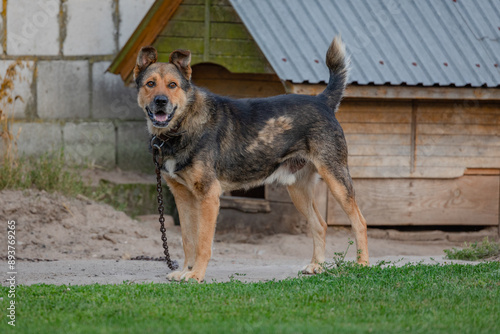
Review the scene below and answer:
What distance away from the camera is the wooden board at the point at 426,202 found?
9742 millimetres

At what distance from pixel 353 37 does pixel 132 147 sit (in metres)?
3.84

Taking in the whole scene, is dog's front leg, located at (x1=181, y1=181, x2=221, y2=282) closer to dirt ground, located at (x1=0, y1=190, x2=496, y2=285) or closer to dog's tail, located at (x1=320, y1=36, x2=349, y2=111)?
dirt ground, located at (x1=0, y1=190, x2=496, y2=285)

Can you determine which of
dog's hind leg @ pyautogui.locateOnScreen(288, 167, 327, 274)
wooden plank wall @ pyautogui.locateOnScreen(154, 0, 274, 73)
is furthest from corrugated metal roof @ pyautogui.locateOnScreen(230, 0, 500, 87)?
dog's hind leg @ pyautogui.locateOnScreen(288, 167, 327, 274)

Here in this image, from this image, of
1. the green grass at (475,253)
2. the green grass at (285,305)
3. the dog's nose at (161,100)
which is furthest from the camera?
the green grass at (475,253)

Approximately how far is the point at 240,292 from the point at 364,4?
18.9 feet

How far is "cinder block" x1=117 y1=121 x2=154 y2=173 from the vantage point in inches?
432

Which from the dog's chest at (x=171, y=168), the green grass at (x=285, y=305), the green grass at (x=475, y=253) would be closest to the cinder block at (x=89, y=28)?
the dog's chest at (x=171, y=168)

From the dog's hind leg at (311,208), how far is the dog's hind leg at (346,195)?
34cm

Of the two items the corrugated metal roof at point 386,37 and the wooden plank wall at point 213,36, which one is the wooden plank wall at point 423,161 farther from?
the wooden plank wall at point 213,36

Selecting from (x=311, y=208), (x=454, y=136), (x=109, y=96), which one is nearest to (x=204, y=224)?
(x=311, y=208)

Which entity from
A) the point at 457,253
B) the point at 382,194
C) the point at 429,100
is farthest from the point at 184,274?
the point at 429,100

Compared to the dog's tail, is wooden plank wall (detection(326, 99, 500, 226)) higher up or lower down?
lower down

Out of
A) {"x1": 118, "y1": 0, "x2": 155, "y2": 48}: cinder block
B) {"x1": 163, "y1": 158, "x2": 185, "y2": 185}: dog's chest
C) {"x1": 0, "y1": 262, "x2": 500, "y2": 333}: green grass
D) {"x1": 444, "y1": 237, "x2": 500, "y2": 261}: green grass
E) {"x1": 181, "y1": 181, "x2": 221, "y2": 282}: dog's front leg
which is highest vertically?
{"x1": 118, "y1": 0, "x2": 155, "y2": 48}: cinder block

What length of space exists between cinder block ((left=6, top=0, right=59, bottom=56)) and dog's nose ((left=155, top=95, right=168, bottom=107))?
524cm
